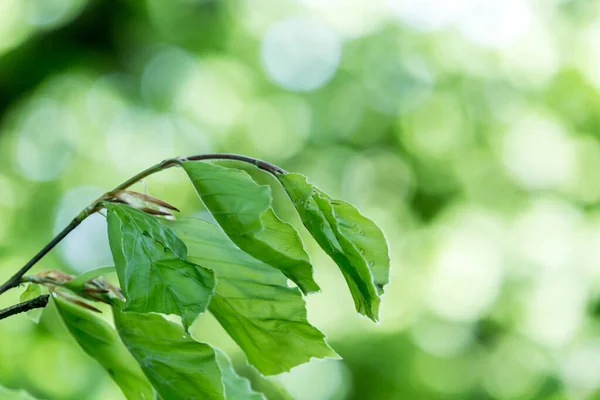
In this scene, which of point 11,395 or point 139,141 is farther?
point 139,141

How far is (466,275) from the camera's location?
2.45 meters

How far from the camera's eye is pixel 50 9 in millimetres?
3127

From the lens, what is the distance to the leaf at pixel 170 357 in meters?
0.40

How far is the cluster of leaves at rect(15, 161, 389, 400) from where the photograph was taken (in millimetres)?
351

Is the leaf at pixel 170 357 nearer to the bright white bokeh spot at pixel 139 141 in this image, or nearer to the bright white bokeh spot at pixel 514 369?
the bright white bokeh spot at pixel 514 369

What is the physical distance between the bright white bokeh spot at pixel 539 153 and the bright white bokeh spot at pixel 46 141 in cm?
162

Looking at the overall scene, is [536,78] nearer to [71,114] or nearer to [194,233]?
[71,114]

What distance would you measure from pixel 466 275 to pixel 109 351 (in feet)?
6.88

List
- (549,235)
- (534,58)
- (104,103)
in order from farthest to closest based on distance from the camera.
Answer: (104,103) < (534,58) < (549,235)

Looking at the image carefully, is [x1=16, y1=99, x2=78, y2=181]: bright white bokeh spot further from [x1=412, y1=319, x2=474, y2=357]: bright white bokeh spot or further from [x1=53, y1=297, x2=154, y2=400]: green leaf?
[x1=53, y1=297, x2=154, y2=400]: green leaf

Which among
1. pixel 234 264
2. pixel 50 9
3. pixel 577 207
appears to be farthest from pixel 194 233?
pixel 50 9

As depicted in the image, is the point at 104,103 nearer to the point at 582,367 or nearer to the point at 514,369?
the point at 514,369

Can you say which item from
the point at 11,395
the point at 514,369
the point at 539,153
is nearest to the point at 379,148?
the point at 539,153

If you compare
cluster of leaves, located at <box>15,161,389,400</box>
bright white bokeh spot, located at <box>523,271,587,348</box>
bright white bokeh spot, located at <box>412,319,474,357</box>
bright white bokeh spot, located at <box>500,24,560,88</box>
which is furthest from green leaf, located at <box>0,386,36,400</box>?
bright white bokeh spot, located at <box>500,24,560,88</box>
